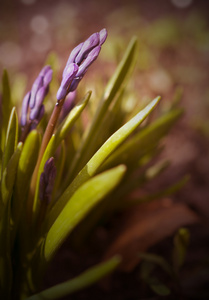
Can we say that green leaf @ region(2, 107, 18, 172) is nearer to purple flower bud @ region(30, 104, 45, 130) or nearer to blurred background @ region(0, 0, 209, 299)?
purple flower bud @ region(30, 104, 45, 130)

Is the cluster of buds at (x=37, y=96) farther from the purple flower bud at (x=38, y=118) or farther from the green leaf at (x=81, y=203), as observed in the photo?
the green leaf at (x=81, y=203)

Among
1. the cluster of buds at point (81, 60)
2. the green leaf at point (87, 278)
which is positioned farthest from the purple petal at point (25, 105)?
the green leaf at point (87, 278)

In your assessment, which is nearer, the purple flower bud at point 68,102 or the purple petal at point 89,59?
the purple petal at point 89,59

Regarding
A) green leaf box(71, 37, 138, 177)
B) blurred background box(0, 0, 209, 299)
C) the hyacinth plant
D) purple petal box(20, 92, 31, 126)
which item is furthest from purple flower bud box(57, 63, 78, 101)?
blurred background box(0, 0, 209, 299)

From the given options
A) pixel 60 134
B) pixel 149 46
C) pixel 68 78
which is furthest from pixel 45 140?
pixel 149 46

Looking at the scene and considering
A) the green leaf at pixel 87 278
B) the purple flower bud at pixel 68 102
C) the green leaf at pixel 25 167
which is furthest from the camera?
the purple flower bud at pixel 68 102

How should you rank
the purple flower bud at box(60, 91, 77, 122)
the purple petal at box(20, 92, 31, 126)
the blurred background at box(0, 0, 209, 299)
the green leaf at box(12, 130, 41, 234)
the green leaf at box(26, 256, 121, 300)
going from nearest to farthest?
the green leaf at box(26, 256, 121, 300), the green leaf at box(12, 130, 41, 234), the purple petal at box(20, 92, 31, 126), the purple flower bud at box(60, 91, 77, 122), the blurred background at box(0, 0, 209, 299)

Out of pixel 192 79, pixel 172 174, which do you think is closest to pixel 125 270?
pixel 172 174

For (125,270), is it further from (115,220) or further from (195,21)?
(195,21)

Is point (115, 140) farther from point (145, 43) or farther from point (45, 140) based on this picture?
point (145, 43)
